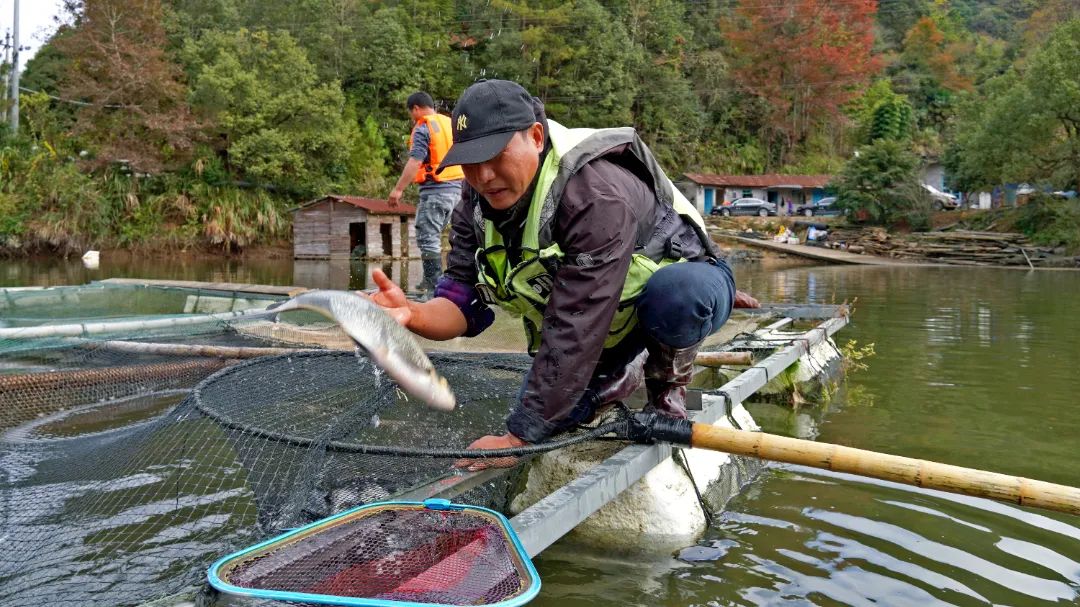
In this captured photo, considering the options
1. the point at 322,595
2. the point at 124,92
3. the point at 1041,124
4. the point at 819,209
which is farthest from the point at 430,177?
the point at 819,209

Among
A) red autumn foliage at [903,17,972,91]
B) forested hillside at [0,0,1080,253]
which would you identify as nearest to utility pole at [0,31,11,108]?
forested hillside at [0,0,1080,253]

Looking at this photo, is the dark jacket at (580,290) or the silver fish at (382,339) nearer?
the silver fish at (382,339)

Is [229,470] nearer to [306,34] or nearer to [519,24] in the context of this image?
[306,34]

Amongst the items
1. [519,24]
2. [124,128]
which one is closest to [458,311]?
[124,128]

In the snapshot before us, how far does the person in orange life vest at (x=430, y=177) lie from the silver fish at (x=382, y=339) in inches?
217

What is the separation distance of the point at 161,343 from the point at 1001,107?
33.0m

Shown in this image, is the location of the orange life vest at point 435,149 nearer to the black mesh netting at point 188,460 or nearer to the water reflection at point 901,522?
the black mesh netting at point 188,460

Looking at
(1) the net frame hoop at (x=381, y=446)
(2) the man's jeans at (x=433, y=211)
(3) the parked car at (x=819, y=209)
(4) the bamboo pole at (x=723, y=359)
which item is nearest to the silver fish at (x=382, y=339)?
(1) the net frame hoop at (x=381, y=446)

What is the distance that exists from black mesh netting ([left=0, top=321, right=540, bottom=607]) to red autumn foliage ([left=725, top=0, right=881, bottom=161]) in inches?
1944

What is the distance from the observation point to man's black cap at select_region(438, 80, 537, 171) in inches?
101

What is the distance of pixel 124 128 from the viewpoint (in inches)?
1142

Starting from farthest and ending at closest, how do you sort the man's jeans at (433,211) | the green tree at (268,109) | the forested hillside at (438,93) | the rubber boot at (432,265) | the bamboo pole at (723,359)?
the green tree at (268,109) → the forested hillside at (438,93) → the rubber boot at (432,265) → the man's jeans at (433,211) → the bamboo pole at (723,359)

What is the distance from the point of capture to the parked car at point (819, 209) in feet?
141

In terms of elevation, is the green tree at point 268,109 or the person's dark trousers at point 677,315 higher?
the green tree at point 268,109
